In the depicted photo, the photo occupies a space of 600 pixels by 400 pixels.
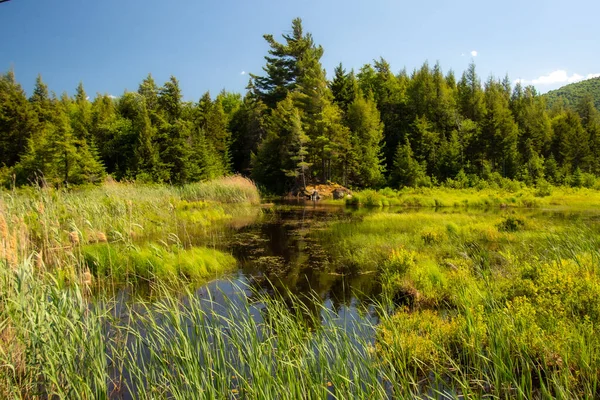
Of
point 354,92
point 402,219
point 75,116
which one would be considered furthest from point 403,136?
point 75,116

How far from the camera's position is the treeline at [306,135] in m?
33.4

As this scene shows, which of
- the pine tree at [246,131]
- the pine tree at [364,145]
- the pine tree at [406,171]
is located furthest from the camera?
the pine tree at [246,131]

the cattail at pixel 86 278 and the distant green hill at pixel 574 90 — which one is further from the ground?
the distant green hill at pixel 574 90

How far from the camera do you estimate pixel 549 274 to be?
5.07m

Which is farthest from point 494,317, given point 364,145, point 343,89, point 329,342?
point 343,89

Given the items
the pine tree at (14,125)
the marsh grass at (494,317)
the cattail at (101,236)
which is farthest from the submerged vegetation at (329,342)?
the pine tree at (14,125)

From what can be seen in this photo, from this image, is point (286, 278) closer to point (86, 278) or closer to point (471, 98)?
point (86, 278)

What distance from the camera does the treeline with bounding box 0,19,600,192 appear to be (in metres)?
33.4

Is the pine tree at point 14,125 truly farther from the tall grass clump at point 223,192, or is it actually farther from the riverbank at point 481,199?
the riverbank at point 481,199

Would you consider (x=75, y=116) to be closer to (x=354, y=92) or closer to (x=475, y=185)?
(x=354, y=92)

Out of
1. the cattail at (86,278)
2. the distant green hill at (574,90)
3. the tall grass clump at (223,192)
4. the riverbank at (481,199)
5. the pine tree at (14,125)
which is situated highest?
the distant green hill at (574,90)

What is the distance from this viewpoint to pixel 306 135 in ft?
108

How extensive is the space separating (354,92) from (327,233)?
106 feet

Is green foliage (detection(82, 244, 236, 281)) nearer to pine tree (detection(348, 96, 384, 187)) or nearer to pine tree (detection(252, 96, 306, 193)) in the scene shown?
pine tree (detection(252, 96, 306, 193))
